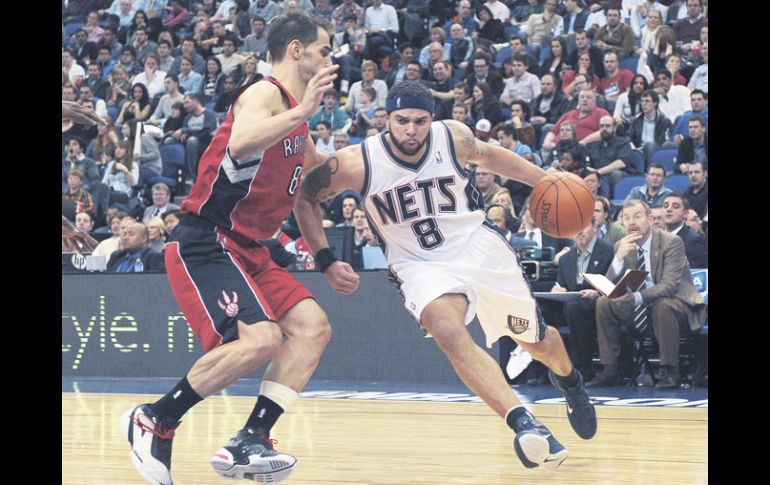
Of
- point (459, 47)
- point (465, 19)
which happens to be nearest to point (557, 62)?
point (459, 47)

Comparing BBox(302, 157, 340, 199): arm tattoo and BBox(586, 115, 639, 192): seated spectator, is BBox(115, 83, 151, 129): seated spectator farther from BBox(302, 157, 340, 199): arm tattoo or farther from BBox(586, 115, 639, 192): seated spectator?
BBox(302, 157, 340, 199): arm tattoo

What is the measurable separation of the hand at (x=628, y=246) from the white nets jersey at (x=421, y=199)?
2967 millimetres

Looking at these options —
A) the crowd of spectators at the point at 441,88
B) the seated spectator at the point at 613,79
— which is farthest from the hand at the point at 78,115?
the seated spectator at the point at 613,79

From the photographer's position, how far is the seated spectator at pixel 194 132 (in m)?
12.6

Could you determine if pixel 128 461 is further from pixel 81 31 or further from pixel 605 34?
pixel 81 31

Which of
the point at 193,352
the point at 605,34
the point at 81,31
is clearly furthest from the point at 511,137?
the point at 81,31

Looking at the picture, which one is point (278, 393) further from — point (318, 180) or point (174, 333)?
point (174, 333)

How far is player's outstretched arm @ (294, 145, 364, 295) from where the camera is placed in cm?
532

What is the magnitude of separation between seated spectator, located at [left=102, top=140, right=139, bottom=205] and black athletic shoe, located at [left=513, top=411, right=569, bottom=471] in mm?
8745

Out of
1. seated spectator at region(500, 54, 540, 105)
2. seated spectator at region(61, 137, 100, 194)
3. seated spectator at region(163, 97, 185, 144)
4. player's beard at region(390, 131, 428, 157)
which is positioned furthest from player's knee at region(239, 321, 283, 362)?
seated spectator at region(163, 97, 185, 144)

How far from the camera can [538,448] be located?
477cm

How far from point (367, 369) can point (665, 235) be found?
2.68 meters

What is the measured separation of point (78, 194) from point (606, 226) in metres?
6.44

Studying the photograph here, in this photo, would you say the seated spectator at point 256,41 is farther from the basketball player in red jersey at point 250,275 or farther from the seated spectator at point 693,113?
the basketball player in red jersey at point 250,275
